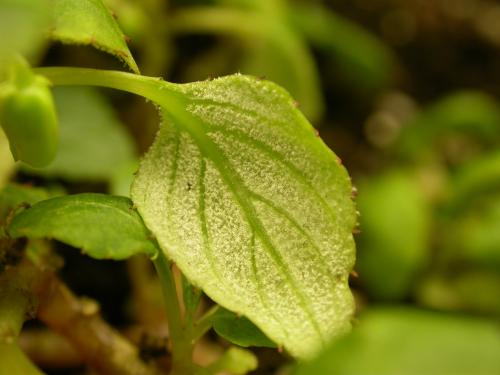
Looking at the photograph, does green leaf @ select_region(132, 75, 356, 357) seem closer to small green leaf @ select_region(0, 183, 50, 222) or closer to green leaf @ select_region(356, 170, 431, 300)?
small green leaf @ select_region(0, 183, 50, 222)

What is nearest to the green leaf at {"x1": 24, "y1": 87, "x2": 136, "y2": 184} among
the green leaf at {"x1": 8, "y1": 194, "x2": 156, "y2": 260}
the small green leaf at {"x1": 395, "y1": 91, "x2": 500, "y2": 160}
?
the green leaf at {"x1": 8, "y1": 194, "x2": 156, "y2": 260}

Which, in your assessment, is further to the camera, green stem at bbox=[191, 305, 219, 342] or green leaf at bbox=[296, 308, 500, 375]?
green stem at bbox=[191, 305, 219, 342]

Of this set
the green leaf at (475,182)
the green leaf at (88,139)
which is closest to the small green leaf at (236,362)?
the green leaf at (88,139)

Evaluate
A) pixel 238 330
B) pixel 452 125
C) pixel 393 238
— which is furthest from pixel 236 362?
pixel 452 125

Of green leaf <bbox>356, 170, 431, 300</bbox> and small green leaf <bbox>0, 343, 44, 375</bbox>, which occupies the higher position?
small green leaf <bbox>0, 343, 44, 375</bbox>

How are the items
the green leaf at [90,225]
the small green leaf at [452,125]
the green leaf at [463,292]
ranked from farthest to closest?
the small green leaf at [452,125]
the green leaf at [463,292]
the green leaf at [90,225]

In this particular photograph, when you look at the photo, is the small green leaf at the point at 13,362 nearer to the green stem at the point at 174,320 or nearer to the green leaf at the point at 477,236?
the green stem at the point at 174,320
